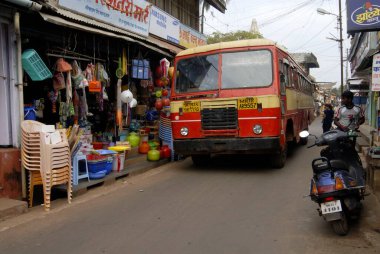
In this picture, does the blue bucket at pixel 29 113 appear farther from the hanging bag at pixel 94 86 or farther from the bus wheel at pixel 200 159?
the bus wheel at pixel 200 159

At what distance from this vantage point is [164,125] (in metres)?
10.8

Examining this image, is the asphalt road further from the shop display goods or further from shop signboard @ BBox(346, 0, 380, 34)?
shop signboard @ BBox(346, 0, 380, 34)

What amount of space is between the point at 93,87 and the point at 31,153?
251cm

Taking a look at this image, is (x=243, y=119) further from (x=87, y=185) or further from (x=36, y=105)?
(x=36, y=105)

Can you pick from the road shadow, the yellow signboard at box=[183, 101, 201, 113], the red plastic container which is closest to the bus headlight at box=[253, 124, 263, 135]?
the road shadow

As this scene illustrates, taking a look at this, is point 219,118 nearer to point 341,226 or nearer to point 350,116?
point 350,116

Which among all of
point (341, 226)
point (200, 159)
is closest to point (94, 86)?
point (200, 159)

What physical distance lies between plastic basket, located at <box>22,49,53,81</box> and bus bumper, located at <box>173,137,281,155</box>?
3.21 metres

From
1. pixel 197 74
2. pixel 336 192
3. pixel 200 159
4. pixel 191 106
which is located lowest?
pixel 200 159

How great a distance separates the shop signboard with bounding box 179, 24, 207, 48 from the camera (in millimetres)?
14594

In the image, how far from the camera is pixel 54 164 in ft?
19.1

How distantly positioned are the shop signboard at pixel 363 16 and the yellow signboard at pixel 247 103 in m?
2.72

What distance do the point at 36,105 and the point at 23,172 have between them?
1662 millimetres

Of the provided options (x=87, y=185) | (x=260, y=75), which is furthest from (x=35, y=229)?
(x=260, y=75)
